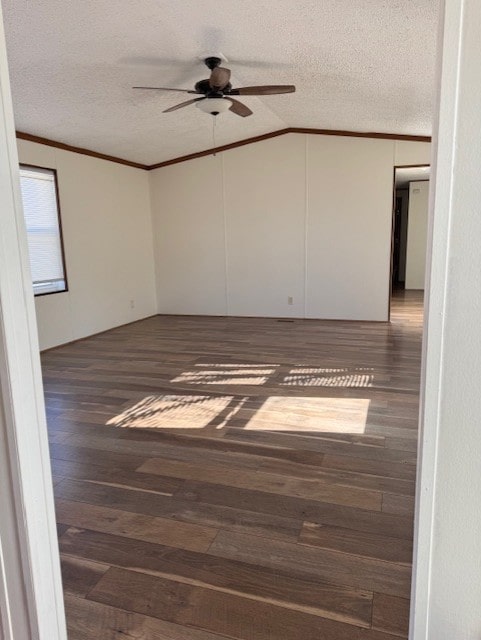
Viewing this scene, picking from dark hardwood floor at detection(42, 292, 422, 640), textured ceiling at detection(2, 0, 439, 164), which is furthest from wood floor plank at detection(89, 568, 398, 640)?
textured ceiling at detection(2, 0, 439, 164)

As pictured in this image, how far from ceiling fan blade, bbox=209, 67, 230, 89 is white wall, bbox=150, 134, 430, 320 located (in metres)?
3.18

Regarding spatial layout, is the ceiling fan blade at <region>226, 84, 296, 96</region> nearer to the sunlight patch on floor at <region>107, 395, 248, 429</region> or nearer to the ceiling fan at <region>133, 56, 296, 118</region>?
the ceiling fan at <region>133, 56, 296, 118</region>

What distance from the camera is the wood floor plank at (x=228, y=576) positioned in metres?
1.39

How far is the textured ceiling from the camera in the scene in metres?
2.75

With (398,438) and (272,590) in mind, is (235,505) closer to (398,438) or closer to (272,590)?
(272,590)

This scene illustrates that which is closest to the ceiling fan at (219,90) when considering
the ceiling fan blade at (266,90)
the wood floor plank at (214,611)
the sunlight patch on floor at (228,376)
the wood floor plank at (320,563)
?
the ceiling fan blade at (266,90)

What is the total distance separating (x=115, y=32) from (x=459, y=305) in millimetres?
3359

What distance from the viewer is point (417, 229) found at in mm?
9594

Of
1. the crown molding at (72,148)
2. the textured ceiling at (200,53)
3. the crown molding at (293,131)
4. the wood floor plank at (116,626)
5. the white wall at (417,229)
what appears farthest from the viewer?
the white wall at (417,229)

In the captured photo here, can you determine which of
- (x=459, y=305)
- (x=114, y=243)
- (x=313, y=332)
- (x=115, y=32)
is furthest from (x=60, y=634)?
(x=114, y=243)

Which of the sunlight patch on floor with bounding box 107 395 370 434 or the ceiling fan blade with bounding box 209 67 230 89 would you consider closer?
the sunlight patch on floor with bounding box 107 395 370 434

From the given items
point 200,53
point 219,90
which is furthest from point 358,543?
point 200,53

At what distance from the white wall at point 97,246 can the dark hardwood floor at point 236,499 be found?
1.57m

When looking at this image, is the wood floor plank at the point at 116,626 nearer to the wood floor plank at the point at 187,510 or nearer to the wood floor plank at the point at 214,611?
the wood floor plank at the point at 214,611
